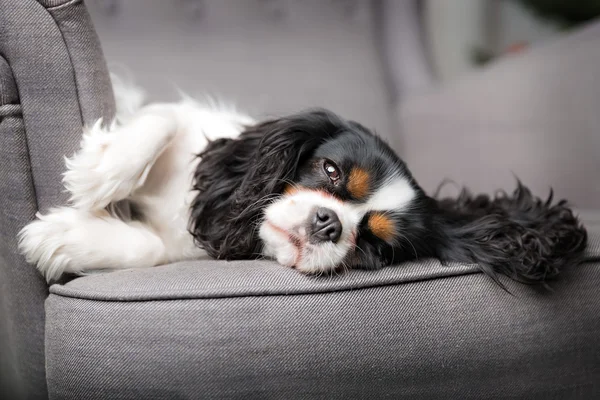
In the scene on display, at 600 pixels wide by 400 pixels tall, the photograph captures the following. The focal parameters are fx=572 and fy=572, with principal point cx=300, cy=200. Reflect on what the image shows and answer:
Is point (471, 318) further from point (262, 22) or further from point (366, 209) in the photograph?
point (262, 22)

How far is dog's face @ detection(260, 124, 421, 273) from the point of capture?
127cm

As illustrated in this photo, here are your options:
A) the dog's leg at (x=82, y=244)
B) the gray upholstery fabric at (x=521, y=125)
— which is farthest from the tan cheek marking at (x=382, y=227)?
the gray upholstery fabric at (x=521, y=125)

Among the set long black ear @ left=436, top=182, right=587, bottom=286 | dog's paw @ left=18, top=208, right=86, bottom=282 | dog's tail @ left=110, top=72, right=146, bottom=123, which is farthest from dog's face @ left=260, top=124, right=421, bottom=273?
dog's tail @ left=110, top=72, right=146, bottom=123

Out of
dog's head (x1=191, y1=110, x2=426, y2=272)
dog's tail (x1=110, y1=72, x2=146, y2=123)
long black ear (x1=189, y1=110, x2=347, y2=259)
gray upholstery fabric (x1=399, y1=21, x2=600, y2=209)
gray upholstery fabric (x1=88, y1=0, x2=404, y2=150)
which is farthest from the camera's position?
gray upholstery fabric (x1=88, y1=0, x2=404, y2=150)

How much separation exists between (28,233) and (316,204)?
0.63 meters

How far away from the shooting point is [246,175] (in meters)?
1.47

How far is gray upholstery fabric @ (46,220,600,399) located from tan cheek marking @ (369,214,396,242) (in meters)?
0.13

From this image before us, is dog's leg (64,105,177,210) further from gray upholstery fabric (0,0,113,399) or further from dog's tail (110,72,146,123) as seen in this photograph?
dog's tail (110,72,146,123)

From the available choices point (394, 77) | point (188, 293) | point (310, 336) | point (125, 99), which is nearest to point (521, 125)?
point (394, 77)

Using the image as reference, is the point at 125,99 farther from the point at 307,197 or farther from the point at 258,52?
the point at 258,52

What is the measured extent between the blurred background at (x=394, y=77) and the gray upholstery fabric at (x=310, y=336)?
1216 millimetres

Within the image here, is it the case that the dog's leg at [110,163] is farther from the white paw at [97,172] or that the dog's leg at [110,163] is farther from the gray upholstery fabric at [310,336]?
the gray upholstery fabric at [310,336]

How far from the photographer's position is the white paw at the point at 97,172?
1.24m

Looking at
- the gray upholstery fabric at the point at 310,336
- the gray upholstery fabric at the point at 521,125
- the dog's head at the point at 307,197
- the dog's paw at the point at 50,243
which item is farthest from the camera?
the gray upholstery fabric at the point at 521,125
